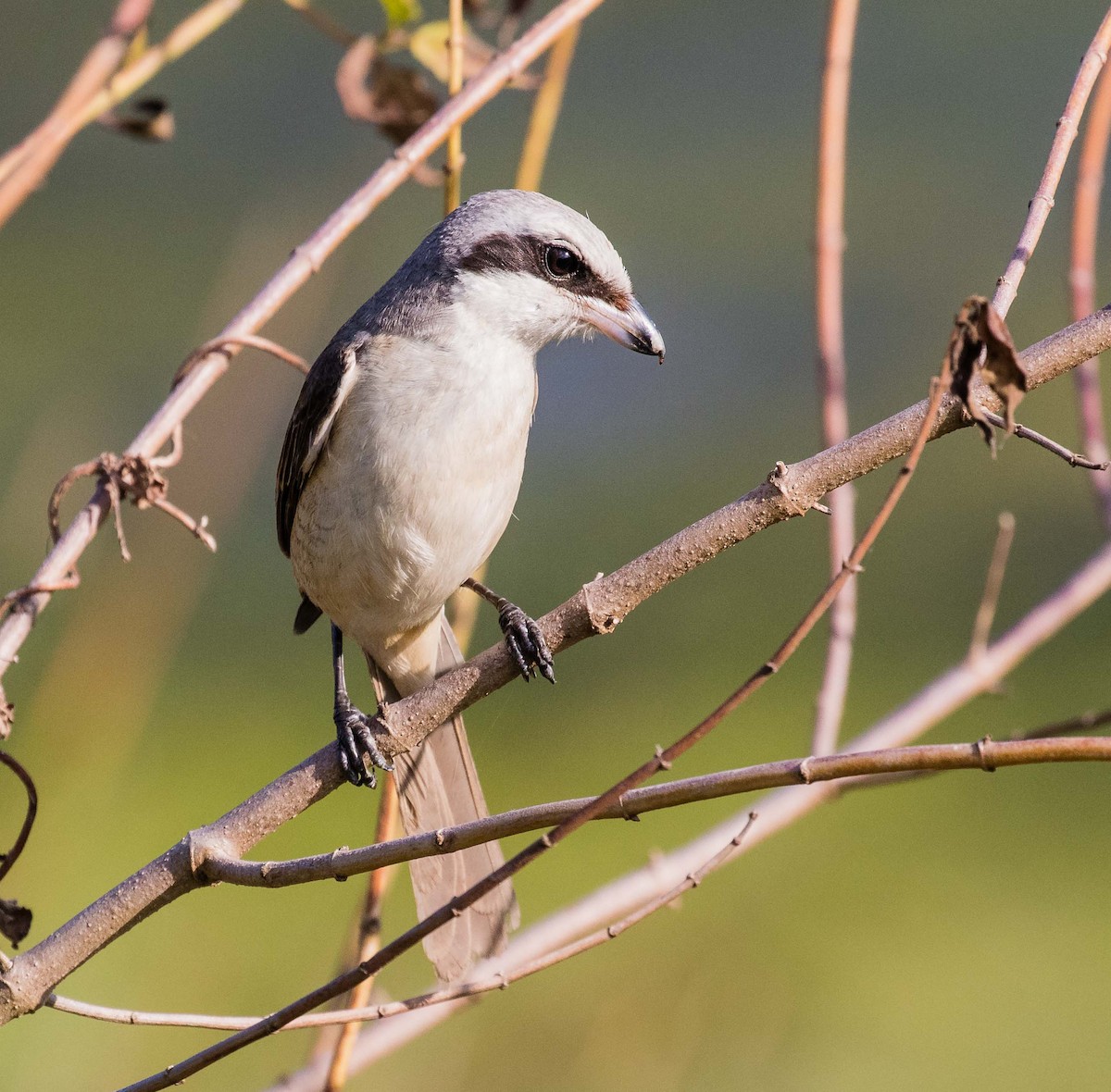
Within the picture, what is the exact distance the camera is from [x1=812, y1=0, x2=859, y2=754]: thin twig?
5.90ft

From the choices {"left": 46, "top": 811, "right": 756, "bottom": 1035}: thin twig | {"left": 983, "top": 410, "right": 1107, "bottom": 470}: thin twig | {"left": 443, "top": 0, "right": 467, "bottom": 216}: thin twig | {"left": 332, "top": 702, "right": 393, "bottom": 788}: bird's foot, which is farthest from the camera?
{"left": 443, "top": 0, "right": 467, "bottom": 216}: thin twig

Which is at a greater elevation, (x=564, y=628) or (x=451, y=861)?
(x=451, y=861)

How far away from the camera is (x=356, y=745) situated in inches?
70.2

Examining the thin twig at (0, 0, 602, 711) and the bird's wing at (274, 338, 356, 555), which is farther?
the bird's wing at (274, 338, 356, 555)

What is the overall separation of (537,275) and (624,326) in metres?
Result: 0.17

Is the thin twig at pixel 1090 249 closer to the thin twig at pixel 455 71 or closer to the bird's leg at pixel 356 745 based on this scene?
the thin twig at pixel 455 71

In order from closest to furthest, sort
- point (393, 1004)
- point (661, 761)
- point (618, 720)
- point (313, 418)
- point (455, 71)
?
1. point (661, 761)
2. point (393, 1004)
3. point (455, 71)
4. point (313, 418)
5. point (618, 720)

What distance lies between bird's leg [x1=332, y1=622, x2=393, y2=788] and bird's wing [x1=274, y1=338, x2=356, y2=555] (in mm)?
374

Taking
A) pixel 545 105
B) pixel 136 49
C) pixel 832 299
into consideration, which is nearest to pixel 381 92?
pixel 545 105

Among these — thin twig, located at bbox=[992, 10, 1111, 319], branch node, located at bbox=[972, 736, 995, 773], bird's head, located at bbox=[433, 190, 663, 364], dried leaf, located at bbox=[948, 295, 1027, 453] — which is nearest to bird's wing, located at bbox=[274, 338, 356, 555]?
bird's head, located at bbox=[433, 190, 663, 364]

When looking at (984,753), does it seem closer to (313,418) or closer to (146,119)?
(313,418)

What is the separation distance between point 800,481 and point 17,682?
4.61 metres

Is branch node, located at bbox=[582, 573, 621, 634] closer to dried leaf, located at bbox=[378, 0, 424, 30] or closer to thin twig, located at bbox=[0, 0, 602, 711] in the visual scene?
thin twig, located at bbox=[0, 0, 602, 711]

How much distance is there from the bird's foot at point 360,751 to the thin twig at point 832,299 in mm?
584
